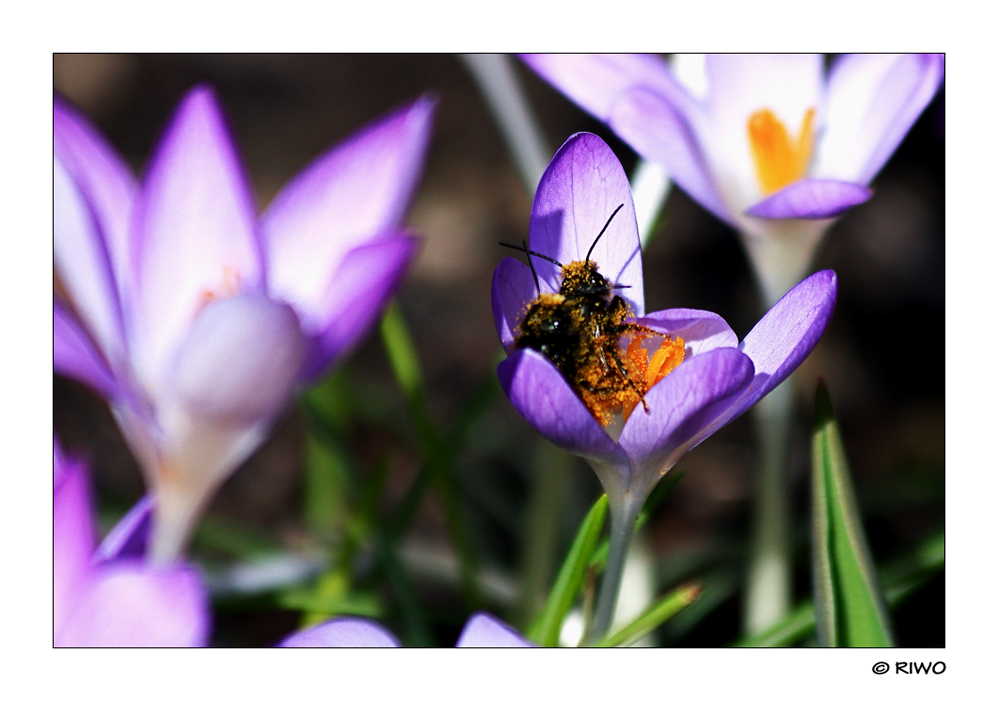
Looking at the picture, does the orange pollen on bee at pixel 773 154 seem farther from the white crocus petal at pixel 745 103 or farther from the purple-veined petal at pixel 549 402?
the purple-veined petal at pixel 549 402

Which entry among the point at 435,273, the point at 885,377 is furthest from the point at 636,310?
the point at 435,273

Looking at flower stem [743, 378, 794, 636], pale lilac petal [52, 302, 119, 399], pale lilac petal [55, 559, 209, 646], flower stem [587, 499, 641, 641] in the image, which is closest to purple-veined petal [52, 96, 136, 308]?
pale lilac petal [52, 302, 119, 399]

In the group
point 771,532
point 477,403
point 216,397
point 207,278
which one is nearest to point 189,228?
point 207,278

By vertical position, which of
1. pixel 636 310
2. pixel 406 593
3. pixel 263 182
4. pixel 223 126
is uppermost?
pixel 263 182

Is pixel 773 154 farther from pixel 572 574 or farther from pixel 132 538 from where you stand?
pixel 132 538

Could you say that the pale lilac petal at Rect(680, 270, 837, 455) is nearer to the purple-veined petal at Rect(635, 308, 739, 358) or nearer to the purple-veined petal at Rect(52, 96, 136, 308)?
the purple-veined petal at Rect(635, 308, 739, 358)
